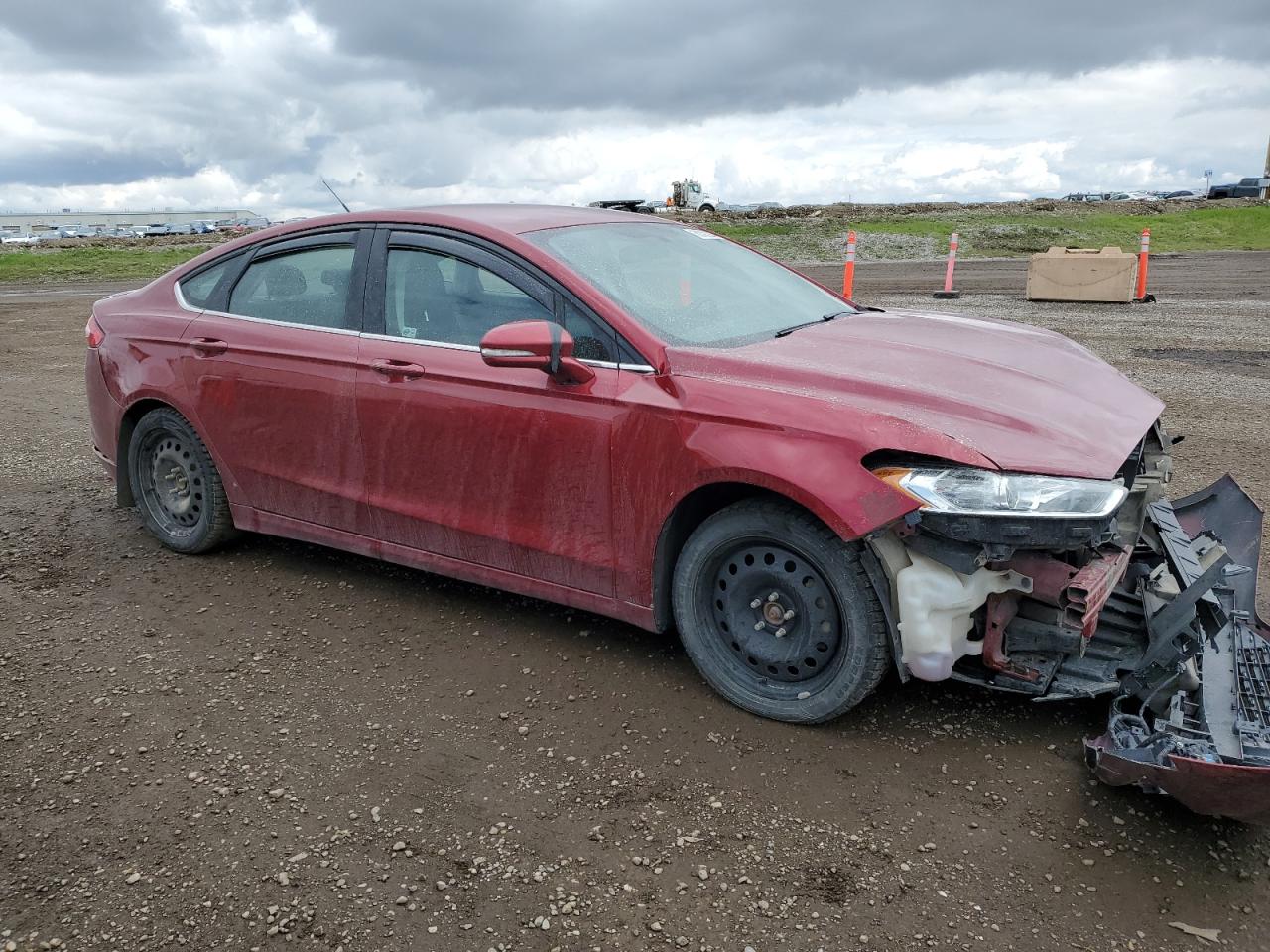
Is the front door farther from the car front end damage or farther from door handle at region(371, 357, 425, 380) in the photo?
the car front end damage

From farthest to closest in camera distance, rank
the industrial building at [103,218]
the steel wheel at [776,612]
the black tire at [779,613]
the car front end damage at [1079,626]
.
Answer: the industrial building at [103,218] → the steel wheel at [776,612] → the black tire at [779,613] → the car front end damage at [1079,626]

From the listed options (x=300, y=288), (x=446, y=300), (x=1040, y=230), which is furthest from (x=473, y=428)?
(x=1040, y=230)

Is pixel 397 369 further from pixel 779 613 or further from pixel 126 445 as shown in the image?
pixel 126 445

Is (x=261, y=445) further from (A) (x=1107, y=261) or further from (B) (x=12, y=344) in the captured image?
(A) (x=1107, y=261)

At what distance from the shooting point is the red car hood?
3018 millimetres

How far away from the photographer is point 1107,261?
1588 centimetres

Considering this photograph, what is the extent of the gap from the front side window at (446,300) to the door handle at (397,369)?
121 mm

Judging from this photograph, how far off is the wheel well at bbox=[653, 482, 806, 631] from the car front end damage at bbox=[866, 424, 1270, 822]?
53cm

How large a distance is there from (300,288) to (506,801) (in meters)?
2.56

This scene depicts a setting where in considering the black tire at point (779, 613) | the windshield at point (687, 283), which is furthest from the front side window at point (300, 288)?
the black tire at point (779, 613)

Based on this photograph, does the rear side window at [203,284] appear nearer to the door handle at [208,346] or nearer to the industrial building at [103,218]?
the door handle at [208,346]

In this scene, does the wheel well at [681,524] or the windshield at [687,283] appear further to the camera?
the windshield at [687,283]

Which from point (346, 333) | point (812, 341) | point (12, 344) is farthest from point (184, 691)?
point (12, 344)

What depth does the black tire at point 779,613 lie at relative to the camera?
125 inches
